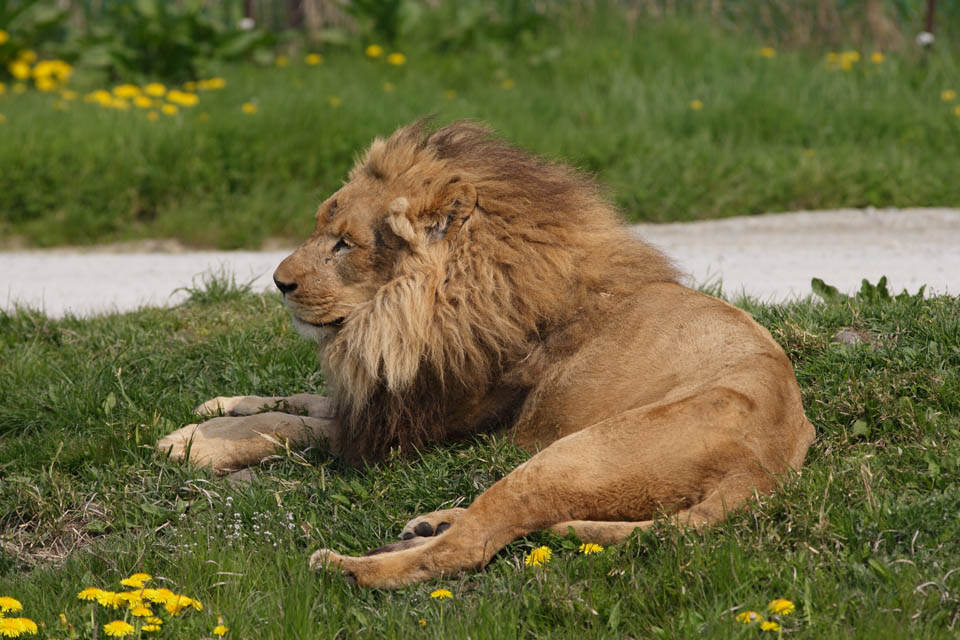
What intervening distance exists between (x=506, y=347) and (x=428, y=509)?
60 centimetres

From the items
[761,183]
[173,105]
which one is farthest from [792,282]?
[173,105]

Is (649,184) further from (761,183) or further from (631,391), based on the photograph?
(631,391)

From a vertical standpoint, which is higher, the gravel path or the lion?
the lion

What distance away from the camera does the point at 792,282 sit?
20.7ft

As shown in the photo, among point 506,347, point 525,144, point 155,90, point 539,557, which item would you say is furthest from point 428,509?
point 155,90

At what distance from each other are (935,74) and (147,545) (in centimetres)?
849

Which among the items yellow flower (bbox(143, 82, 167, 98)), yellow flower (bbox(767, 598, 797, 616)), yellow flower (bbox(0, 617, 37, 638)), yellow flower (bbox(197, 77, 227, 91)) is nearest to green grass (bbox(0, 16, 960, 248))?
yellow flower (bbox(197, 77, 227, 91))

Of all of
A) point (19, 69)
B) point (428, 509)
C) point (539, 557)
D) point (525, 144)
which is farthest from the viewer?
point (19, 69)

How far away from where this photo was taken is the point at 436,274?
3789 mm

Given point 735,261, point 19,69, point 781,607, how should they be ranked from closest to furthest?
point 781,607 → point 735,261 → point 19,69

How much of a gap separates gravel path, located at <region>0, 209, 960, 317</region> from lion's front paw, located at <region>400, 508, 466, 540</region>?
2697 mm

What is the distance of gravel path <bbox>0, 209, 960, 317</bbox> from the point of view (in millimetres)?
6203

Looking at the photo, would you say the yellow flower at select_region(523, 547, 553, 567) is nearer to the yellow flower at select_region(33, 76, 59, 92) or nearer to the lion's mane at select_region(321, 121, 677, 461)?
the lion's mane at select_region(321, 121, 677, 461)

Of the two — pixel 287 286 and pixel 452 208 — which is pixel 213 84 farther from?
pixel 452 208
